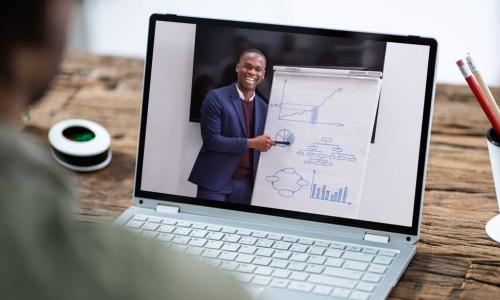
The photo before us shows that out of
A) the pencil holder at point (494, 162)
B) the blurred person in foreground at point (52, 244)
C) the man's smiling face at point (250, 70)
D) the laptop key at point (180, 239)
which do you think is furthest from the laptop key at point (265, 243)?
the blurred person in foreground at point (52, 244)

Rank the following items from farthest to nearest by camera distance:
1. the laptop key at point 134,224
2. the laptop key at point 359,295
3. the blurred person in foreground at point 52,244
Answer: the laptop key at point 134,224 → the laptop key at point 359,295 → the blurred person in foreground at point 52,244

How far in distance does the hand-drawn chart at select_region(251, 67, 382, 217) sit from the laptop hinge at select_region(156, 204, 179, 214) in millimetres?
122

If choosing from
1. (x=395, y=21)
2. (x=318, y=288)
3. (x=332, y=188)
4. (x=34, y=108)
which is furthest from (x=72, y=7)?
(x=395, y=21)

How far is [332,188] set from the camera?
1.19 m

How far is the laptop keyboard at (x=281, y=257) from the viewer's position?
1.06 meters

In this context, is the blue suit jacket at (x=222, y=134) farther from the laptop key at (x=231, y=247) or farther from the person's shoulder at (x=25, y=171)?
the person's shoulder at (x=25, y=171)

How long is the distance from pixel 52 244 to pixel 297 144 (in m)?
0.75

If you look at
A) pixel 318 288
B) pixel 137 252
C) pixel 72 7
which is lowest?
pixel 318 288

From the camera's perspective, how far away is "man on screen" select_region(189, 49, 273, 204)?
3.99 ft

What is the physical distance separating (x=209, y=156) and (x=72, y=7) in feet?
2.24

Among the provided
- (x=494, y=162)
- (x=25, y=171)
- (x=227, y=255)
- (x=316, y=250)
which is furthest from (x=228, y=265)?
(x=25, y=171)

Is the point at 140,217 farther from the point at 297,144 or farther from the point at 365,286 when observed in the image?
the point at 365,286

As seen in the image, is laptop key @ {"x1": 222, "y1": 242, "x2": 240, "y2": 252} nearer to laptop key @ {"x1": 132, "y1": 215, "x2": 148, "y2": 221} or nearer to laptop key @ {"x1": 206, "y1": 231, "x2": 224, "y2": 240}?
laptop key @ {"x1": 206, "y1": 231, "x2": 224, "y2": 240}

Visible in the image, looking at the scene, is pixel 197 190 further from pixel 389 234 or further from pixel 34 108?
pixel 34 108
